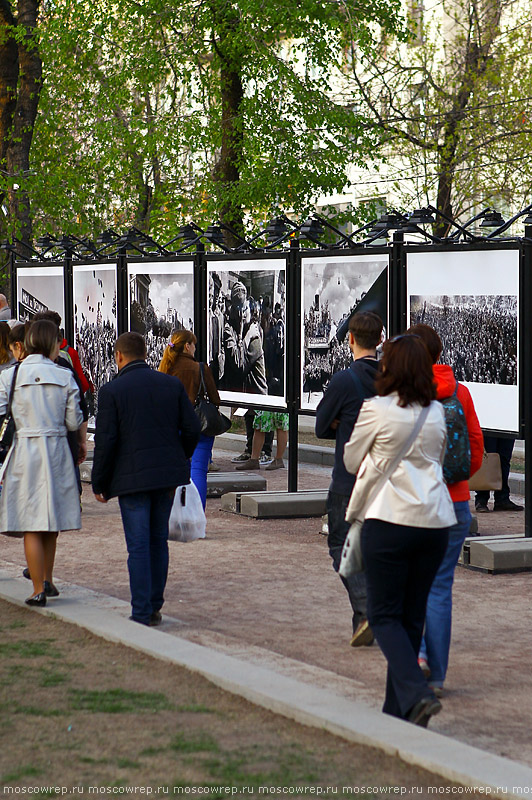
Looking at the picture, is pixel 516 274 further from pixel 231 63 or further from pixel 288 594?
pixel 231 63

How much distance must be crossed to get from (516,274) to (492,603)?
8.39 feet

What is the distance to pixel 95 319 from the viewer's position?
15234 mm

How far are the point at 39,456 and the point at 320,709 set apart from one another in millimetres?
3048

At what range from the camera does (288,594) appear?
336 inches

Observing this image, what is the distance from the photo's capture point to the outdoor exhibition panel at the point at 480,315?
380 inches

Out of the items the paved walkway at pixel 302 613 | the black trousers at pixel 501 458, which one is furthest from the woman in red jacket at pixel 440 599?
the black trousers at pixel 501 458

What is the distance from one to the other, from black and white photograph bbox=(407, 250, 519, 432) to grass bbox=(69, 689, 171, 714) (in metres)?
4.59

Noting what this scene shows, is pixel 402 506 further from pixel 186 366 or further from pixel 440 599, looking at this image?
pixel 186 366

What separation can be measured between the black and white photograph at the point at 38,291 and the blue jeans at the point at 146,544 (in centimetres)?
855

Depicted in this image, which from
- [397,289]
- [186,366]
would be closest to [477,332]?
[397,289]

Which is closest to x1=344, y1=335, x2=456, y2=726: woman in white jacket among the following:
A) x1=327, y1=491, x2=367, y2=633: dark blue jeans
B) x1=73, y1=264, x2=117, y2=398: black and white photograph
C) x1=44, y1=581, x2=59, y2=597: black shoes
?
x1=327, y1=491, x2=367, y2=633: dark blue jeans

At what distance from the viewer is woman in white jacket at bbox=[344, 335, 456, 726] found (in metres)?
5.19

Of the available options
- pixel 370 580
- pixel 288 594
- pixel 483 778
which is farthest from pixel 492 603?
pixel 483 778

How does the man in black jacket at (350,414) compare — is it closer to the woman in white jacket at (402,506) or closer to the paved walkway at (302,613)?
the paved walkway at (302,613)
